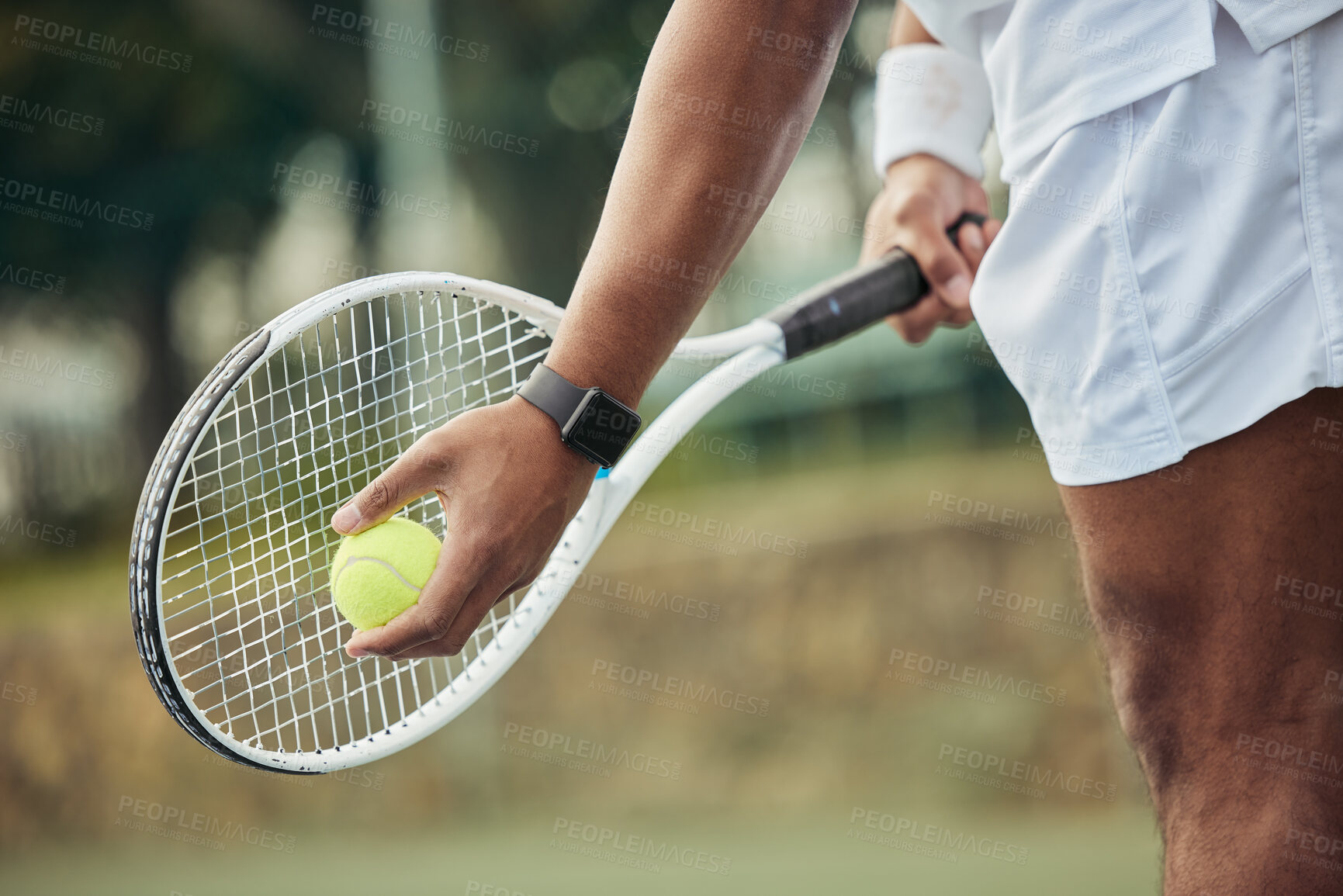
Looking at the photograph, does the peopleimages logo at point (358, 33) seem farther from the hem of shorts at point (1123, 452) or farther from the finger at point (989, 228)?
the hem of shorts at point (1123, 452)

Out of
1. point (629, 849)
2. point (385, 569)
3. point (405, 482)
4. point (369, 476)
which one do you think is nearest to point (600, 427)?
point (405, 482)

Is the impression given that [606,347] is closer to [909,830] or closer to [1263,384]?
[1263,384]

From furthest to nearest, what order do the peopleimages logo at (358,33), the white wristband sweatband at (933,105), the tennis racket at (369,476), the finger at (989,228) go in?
the peopleimages logo at (358,33), the finger at (989,228), the white wristband sweatband at (933,105), the tennis racket at (369,476)

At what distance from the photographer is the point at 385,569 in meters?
1.00

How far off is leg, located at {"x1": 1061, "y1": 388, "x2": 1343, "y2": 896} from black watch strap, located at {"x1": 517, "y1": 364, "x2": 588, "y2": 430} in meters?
0.36

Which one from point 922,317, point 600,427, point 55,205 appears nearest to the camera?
point 600,427

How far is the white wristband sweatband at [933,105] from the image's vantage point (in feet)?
4.42

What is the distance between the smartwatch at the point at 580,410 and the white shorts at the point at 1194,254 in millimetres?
294

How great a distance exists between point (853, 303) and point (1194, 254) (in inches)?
32.4

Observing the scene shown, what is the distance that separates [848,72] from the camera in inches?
166

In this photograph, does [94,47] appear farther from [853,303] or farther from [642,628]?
[853,303]

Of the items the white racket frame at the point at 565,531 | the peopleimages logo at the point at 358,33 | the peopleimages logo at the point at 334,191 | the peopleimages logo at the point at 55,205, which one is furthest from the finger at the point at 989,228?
the peopleimages logo at the point at 55,205

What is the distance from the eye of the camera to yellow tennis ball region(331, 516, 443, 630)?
1.00 meters

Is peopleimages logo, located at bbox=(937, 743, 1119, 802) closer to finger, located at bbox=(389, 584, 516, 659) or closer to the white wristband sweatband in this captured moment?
the white wristband sweatband
